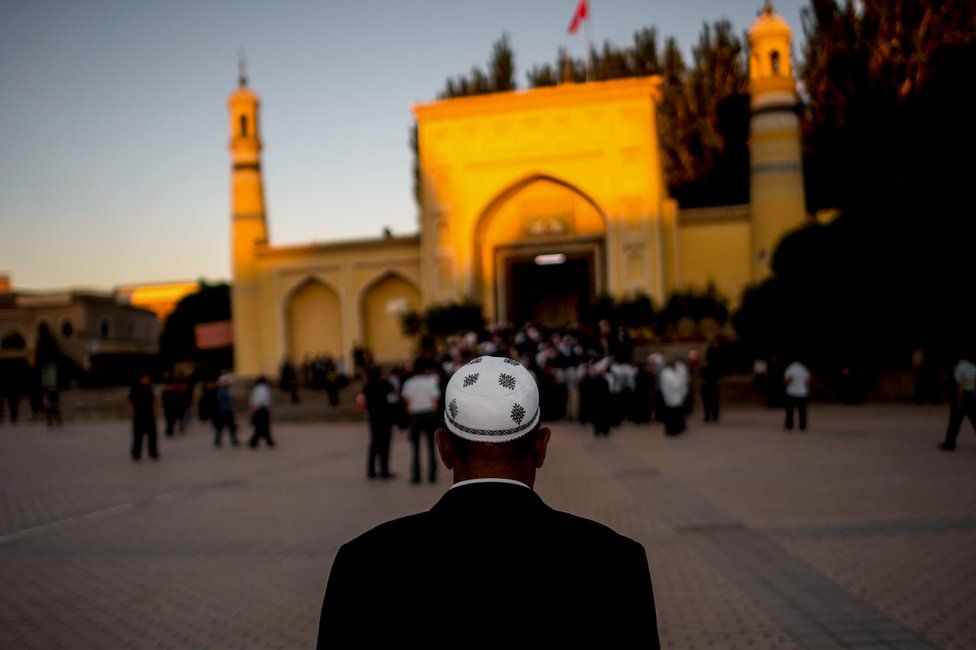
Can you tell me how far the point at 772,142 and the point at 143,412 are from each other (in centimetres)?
2297

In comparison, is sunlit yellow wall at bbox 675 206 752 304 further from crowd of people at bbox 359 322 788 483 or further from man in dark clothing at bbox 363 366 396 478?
man in dark clothing at bbox 363 366 396 478

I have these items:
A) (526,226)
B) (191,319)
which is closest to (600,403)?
(526,226)

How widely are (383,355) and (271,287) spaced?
511 cm

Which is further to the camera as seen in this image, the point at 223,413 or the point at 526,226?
the point at 526,226

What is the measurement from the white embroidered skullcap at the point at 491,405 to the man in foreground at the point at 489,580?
0.11m

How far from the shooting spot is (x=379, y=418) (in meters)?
11.3

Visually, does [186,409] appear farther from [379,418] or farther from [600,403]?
[379,418]

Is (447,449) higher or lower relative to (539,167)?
lower

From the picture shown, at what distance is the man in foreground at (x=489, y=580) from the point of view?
1.67 m

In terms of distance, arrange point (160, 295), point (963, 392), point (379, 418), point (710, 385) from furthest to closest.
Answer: point (160, 295) < point (710, 385) < point (379, 418) < point (963, 392)

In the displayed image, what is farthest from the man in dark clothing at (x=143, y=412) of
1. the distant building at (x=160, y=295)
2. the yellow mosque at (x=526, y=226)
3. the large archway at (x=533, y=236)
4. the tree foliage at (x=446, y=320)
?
the distant building at (x=160, y=295)

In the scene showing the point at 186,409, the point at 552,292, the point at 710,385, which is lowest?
the point at 186,409

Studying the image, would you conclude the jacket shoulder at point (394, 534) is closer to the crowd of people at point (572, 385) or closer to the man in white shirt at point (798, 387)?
the crowd of people at point (572, 385)

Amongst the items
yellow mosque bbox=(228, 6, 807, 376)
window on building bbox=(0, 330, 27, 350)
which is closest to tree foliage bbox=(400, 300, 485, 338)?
yellow mosque bbox=(228, 6, 807, 376)
